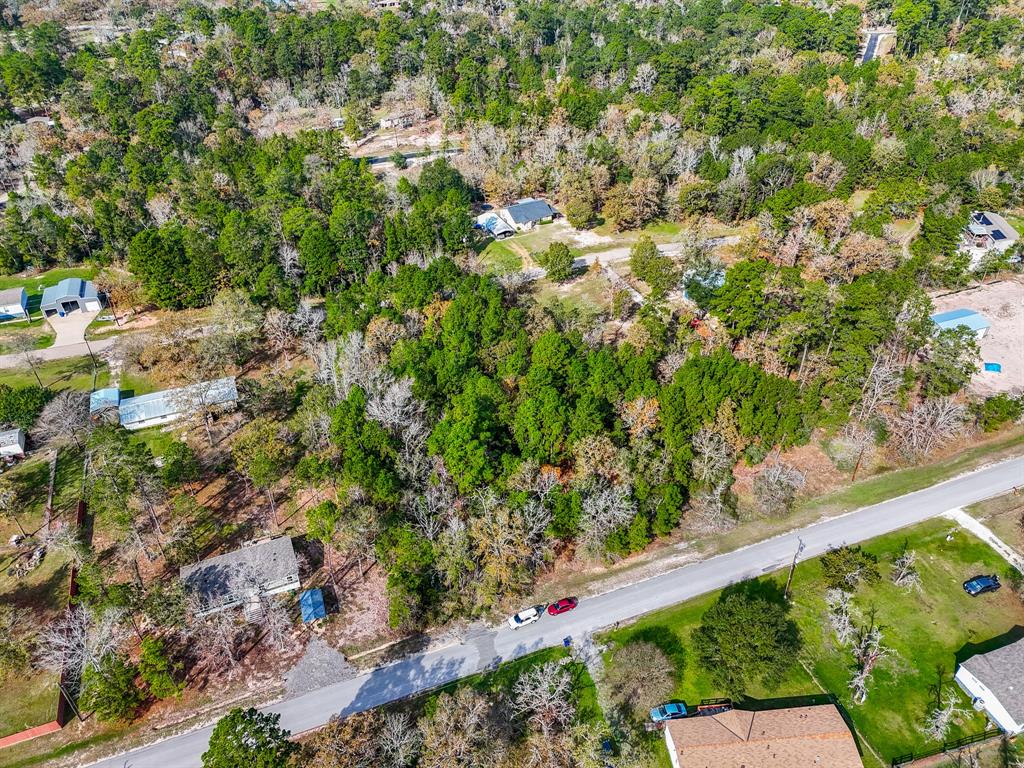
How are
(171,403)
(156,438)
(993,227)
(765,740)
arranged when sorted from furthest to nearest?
(993,227)
(171,403)
(156,438)
(765,740)

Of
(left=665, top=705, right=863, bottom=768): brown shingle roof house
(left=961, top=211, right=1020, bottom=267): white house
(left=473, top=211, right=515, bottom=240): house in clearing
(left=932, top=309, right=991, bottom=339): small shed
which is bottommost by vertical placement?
(left=665, top=705, right=863, bottom=768): brown shingle roof house

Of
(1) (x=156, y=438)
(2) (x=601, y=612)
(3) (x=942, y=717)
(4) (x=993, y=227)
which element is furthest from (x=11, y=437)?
(4) (x=993, y=227)

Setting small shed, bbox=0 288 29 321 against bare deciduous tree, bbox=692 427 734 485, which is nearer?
bare deciduous tree, bbox=692 427 734 485

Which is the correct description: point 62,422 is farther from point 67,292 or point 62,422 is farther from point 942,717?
point 942,717

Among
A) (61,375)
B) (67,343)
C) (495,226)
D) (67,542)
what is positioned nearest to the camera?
(67,542)

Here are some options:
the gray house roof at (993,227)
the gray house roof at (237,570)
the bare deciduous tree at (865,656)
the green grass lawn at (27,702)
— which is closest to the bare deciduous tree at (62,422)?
the gray house roof at (237,570)

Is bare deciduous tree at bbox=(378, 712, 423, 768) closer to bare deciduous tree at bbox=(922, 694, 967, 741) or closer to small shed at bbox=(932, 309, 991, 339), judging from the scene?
bare deciduous tree at bbox=(922, 694, 967, 741)

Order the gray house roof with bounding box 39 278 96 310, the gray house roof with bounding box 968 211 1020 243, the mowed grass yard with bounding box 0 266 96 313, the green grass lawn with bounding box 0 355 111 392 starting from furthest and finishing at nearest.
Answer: the mowed grass yard with bounding box 0 266 96 313
the gray house roof with bounding box 968 211 1020 243
the gray house roof with bounding box 39 278 96 310
the green grass lawn with bounding box 0 355 111 392

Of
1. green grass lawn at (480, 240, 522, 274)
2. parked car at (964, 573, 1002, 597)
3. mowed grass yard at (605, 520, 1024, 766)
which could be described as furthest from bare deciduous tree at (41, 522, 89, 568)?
parked car at (964, 573, 1002, 597)
